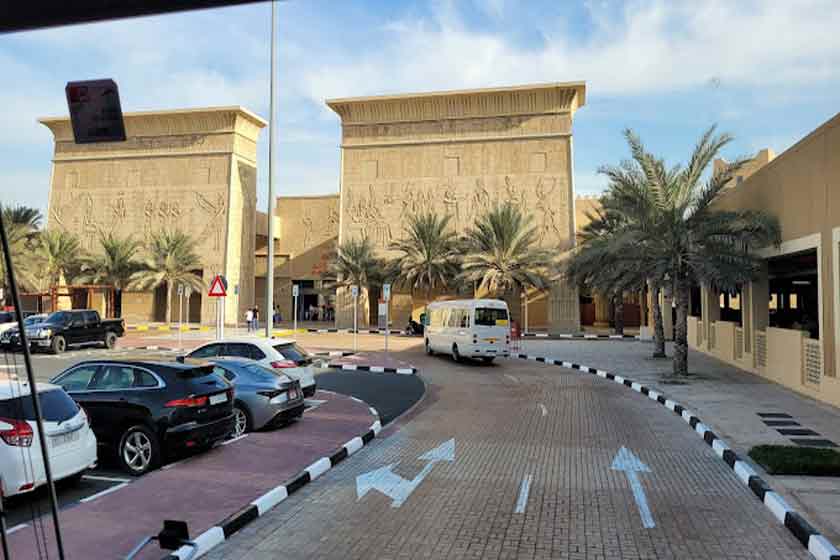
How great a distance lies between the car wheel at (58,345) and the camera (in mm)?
25594

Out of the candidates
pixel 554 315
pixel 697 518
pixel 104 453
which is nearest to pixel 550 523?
pixel 697 518

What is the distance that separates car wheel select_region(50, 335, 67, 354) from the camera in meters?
25.6

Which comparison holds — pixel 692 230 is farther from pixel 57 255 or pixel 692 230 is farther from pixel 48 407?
pixel 57 255

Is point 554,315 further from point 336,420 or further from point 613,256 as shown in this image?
point 336,420

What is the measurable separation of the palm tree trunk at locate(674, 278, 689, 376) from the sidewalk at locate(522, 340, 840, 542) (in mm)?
493

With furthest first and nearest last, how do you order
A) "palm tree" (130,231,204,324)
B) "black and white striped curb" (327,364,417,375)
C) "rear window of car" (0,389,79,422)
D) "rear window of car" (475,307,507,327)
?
"palm tree" (130,231,204,324)
"rear window of car" (475,307,507,327)
"black and white striped curb" (327,364,417,375)
"rear window of car" (0,389,79,422)

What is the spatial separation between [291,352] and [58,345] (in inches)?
678

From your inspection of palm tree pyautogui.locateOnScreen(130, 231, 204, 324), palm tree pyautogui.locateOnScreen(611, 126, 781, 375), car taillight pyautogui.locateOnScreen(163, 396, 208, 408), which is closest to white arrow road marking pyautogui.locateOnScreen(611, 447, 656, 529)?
car taillight pyautogui.locateOnScreen(163, 396, 208, 408)

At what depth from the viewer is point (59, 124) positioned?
5316cm

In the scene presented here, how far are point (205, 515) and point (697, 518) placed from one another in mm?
5174

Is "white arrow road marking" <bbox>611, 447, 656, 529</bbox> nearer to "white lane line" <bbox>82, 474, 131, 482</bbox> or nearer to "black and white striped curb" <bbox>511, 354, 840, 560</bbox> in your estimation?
"black and white striped curb" <bbox>511, 354, 840, 560</bbox>

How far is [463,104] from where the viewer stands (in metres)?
46.1

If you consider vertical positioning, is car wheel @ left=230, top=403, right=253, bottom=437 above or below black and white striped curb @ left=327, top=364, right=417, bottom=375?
above

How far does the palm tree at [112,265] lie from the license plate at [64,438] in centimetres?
4334
